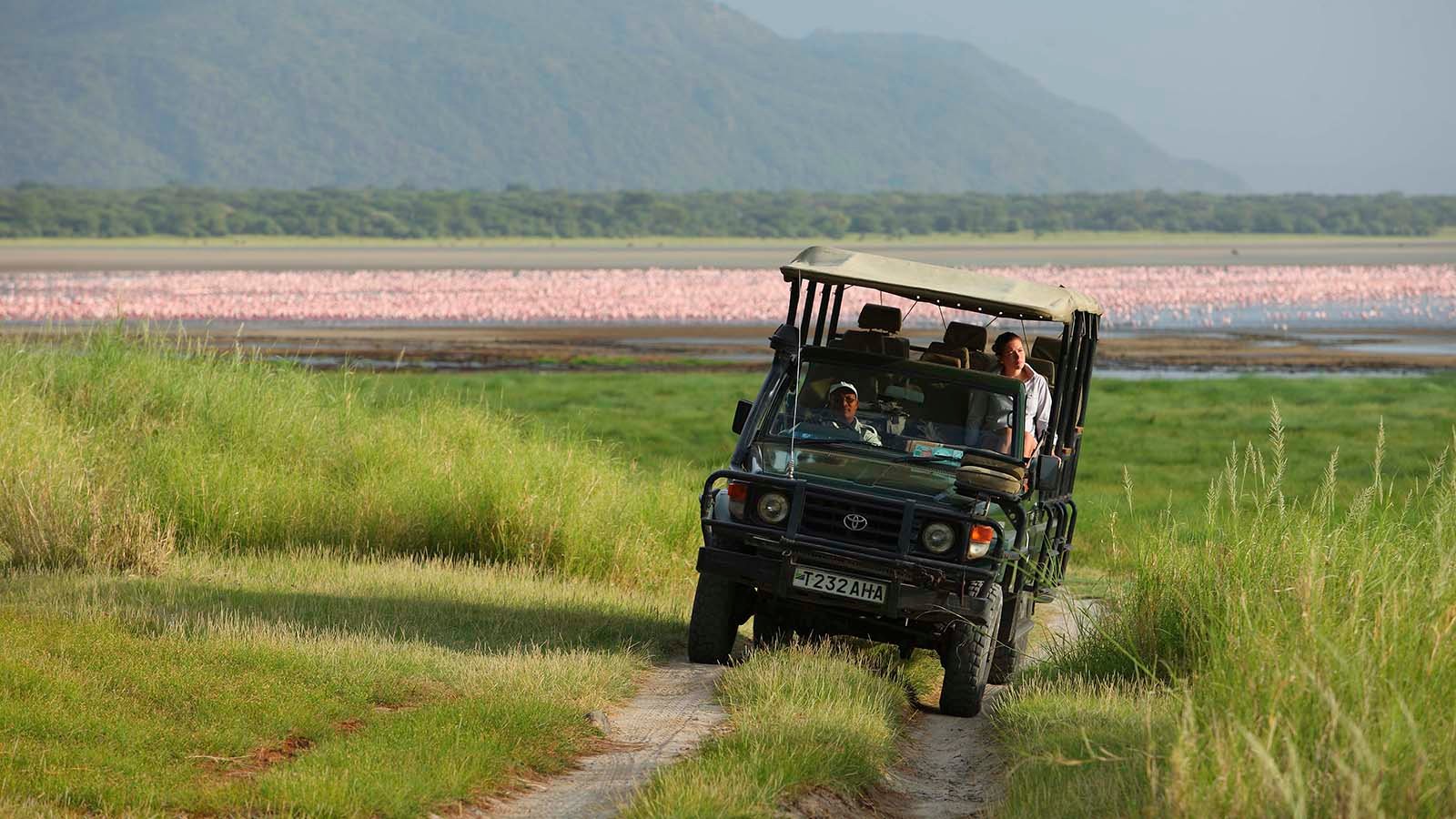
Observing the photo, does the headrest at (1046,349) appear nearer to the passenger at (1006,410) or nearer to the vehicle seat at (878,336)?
the passenger at (1006,410)

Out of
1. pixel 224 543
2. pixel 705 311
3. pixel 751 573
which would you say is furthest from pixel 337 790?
pixel 705 311

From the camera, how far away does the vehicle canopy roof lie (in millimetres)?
10633

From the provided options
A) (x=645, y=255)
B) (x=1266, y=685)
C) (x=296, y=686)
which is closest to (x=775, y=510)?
(x=296, y=686)

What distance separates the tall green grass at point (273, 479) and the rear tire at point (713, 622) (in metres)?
4.32

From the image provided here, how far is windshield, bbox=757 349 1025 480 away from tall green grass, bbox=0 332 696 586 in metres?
4.55

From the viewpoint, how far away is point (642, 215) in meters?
150

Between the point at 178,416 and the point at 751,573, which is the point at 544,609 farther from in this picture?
the point at 178,416

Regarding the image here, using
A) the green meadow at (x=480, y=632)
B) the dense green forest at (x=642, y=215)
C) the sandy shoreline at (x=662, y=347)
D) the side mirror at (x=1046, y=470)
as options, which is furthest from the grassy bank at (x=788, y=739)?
the dense green forest at (x=642, y=215)

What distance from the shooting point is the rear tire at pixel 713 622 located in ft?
35.0

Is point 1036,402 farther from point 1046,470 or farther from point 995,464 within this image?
point 1046,470

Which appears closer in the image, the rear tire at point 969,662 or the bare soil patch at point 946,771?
the bare soil patch at point 946,771

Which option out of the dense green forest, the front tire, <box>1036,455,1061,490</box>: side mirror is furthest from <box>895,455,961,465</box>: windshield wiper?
the dense green forest

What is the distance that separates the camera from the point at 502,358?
1647 inches

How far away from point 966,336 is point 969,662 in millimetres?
2441
